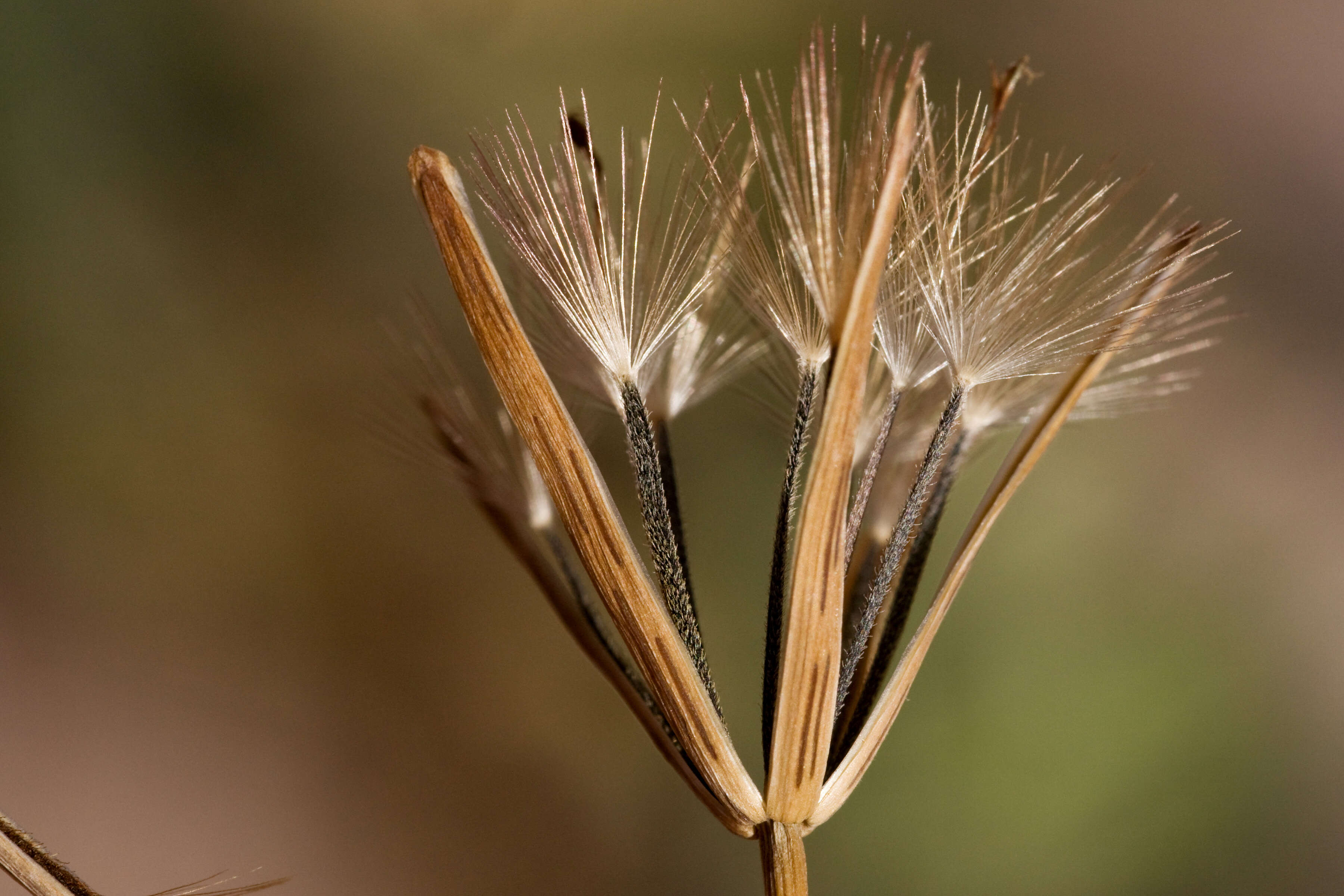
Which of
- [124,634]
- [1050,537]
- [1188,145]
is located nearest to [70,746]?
[124,634]

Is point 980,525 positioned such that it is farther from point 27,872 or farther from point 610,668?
point 27,872

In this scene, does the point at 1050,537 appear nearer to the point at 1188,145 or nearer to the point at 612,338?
the point at 1188,145

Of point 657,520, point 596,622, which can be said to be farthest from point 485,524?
point 657,520

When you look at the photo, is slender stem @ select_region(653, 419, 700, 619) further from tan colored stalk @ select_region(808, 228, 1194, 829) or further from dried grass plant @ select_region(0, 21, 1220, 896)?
tan colored stalk @ select_region(808, 228, 1194, 829)

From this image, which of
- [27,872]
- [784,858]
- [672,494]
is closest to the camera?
[27,872]

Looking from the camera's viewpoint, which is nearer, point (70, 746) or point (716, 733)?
point (716, 733)

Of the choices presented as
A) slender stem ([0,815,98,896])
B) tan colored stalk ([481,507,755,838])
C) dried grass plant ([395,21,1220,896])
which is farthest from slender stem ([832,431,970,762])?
slender stem ([0,815,98,896])

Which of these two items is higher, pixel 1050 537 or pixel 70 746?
pixel 1050 537
